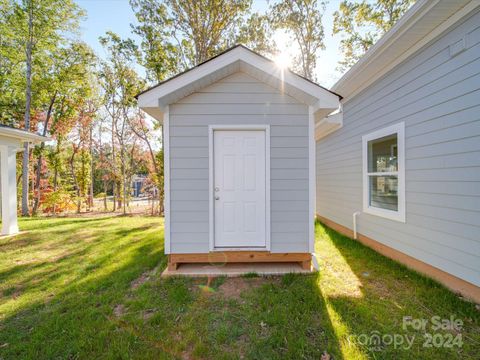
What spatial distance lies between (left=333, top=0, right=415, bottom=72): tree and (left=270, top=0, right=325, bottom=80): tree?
981 millimetres

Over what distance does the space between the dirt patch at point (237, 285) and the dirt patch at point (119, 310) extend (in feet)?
3.76

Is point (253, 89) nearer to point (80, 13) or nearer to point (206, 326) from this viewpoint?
point (206, 326)

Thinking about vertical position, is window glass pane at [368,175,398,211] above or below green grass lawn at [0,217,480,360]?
above

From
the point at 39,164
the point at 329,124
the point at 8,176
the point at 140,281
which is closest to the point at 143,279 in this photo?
the point at 140,281

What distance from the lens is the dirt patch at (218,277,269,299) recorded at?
111 inches

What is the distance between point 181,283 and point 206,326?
963 mm

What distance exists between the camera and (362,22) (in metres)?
9.79

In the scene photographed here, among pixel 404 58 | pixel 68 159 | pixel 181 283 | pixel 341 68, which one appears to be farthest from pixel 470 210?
pixel 68 159

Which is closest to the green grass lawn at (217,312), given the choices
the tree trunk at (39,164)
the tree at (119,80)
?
the tree at (119,80)

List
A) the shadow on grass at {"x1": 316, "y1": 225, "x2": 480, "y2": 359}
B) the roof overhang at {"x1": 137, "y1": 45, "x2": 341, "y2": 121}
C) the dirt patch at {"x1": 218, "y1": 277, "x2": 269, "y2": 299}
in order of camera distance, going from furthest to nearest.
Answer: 1. the roof overhang at {"x1": 137, "y1": 45, "x2": 341, "y2": 121}
2. the dirt patch at {"x1": 218, "y1": 277, "x2": 269, "y2": 299}
3. the shadow on grass at {"x1": 316, "y1": 225, "x2": 480, "y2": 359}

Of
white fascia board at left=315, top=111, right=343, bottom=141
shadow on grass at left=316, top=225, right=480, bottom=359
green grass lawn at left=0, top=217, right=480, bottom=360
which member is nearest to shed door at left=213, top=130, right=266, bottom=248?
green grass lawn at left=0, top=217, right=480, bottom=360

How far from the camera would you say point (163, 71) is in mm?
8688

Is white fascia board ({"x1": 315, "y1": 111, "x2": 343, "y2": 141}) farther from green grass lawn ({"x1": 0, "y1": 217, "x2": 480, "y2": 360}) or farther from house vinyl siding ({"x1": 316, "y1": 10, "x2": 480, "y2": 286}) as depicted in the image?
green grass lawn ({"x1": 0, "y1": 217, "x2": 480, "y2": 360})

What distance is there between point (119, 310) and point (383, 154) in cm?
499
